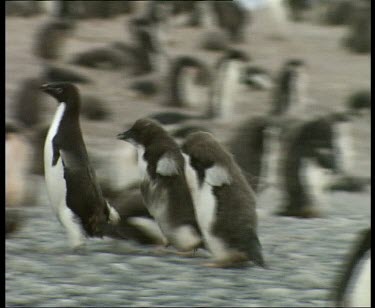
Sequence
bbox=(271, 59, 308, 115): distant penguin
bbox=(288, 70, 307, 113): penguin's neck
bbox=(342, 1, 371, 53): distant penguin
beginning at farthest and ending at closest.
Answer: bbox=(342, 1, 371, 53): distant penguin → bbox=(288, 70, 307, 113): penguin's neck → bbox=(271, 59, 308, 115): distant penguin

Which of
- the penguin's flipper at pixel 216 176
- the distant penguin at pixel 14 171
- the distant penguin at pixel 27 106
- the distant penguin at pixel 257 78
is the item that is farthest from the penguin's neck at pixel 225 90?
the penguin's flipper at pixel 216 176

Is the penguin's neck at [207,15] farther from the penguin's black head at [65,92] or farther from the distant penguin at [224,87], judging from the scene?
the penguin's black head at [65,92]

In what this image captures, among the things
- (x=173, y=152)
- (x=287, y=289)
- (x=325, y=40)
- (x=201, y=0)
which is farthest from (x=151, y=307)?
(x=201, y=0)

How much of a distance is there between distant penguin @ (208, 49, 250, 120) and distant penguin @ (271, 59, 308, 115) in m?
0.41

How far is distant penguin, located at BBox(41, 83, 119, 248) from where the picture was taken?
4.74 metres

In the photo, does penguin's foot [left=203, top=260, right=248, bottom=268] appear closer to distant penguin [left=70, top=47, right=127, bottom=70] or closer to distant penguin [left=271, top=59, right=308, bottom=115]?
distant penguin [left=271, top=59, right=308, bottom=115]

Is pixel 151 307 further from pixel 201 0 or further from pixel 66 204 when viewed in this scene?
pixel 201 0

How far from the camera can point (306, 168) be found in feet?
20.8

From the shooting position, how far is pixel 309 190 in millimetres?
6254

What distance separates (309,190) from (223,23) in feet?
32.3

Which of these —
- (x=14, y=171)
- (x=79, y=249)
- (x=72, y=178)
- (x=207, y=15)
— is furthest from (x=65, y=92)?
(x=207, y=15)

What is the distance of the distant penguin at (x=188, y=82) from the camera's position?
11320 millimetres

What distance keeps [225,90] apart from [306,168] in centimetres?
490

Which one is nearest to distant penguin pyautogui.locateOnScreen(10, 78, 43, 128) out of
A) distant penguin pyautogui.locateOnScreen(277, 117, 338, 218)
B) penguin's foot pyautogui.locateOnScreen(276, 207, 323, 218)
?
distant penguin pyautogui.locateOnScreen(277, 117, 338, 218)
